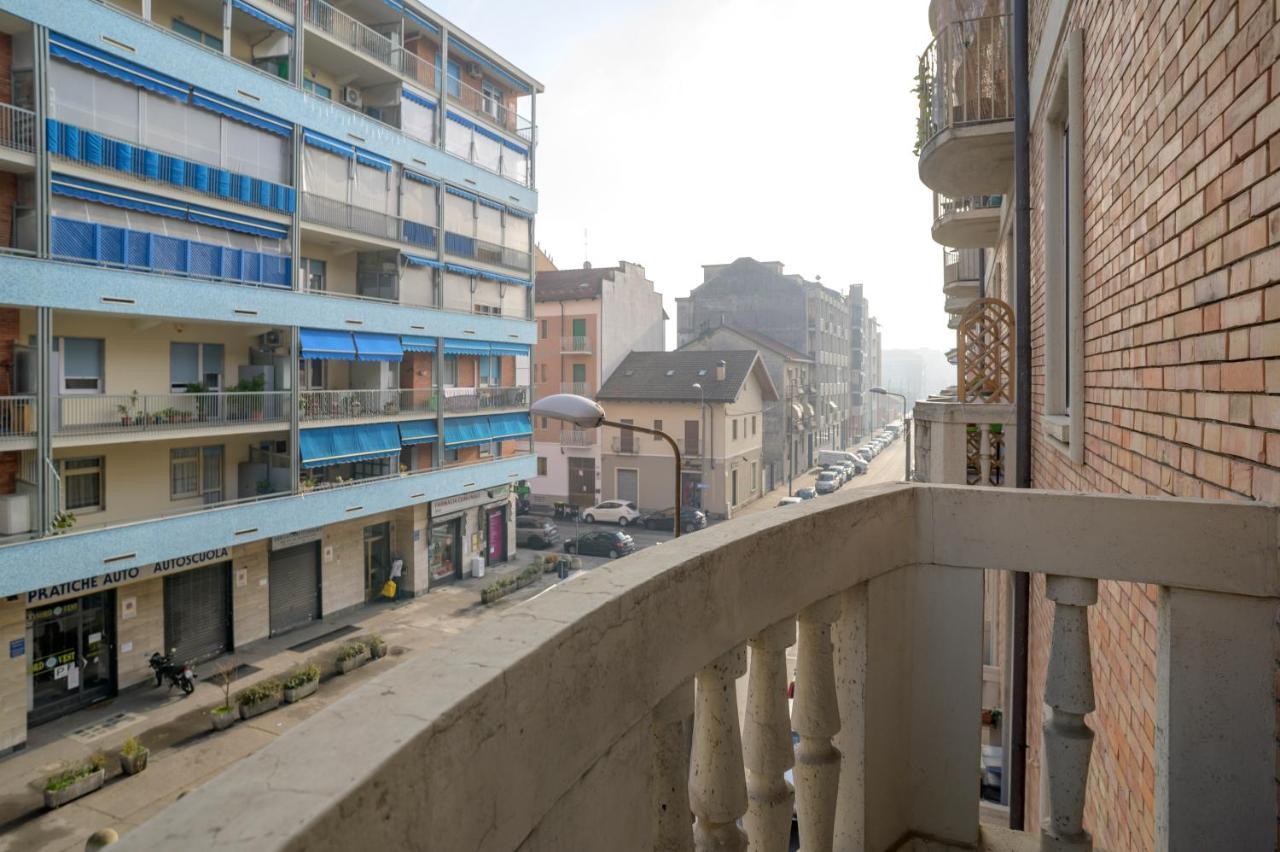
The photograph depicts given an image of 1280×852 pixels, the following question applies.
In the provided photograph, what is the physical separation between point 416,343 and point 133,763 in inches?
597

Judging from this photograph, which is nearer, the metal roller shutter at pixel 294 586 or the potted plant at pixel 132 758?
the potted plant at pixel 132 758

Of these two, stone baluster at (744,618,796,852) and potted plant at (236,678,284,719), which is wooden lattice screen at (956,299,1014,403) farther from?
potted plant at (236,678,284,719)

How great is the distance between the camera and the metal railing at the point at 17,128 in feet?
51.8

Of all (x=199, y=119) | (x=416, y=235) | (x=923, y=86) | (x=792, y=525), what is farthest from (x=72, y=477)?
(x=792, y=525)

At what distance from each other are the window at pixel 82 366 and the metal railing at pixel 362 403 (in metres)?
5.02

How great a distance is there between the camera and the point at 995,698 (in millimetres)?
14125

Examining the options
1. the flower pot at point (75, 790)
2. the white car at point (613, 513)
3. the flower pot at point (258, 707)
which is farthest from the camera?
the white car at point (613, 513)

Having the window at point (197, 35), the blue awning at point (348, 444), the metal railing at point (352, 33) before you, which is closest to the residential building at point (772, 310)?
the metal railing at point (352, 33)

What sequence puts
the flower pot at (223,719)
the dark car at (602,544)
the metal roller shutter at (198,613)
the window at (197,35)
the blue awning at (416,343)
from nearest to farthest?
the flower pot at (223,719) → the metal roller shutter at (198,613) → the window at (197,35) → the blue awning at (416,343) → the dark car at (602,544)

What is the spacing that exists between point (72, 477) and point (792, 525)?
20.7 m

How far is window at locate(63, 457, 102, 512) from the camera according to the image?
1792 cm

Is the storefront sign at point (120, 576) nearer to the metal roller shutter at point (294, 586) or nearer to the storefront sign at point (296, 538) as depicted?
the storefront sign at point (296, 538)

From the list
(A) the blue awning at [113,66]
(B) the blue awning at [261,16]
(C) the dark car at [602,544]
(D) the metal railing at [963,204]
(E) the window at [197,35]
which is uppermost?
(B) the blue awning at [261,16]

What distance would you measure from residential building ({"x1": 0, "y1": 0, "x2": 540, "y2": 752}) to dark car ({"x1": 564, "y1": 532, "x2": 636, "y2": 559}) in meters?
4.83
